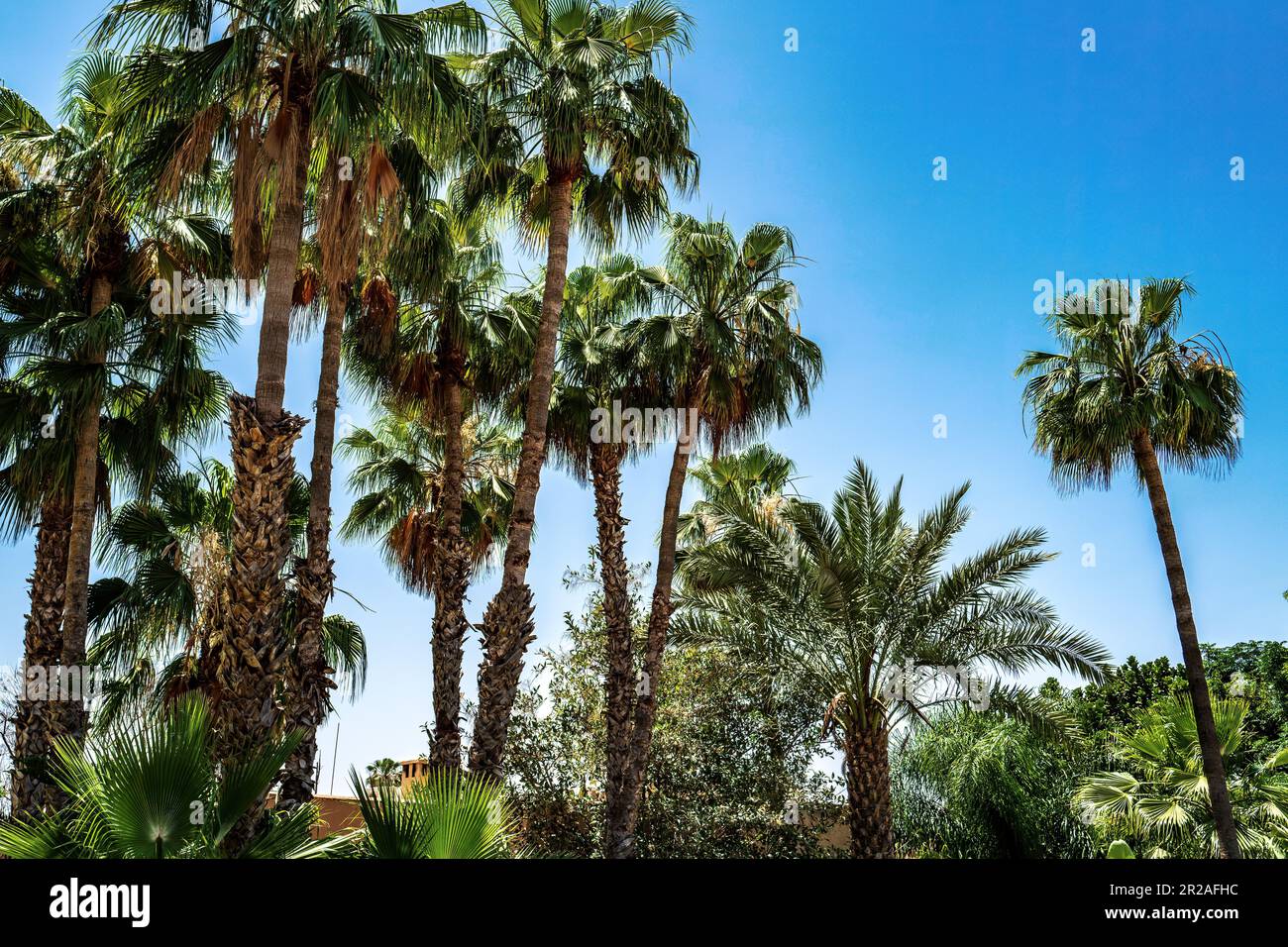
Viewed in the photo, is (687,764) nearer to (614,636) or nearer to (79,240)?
(614,636)

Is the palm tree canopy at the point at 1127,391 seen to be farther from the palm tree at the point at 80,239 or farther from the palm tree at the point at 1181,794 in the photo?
the palm tree at the point at 80,239

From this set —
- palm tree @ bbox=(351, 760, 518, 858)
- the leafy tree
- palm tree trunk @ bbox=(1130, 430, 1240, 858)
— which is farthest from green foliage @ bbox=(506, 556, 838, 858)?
palm tree @ bbox=(351, 760, 518, 858)

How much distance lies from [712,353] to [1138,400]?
7.61 meters

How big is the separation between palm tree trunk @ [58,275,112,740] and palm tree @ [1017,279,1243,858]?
16.0m

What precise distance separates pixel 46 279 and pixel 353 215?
21.4ft

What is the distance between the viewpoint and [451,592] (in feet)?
55.5

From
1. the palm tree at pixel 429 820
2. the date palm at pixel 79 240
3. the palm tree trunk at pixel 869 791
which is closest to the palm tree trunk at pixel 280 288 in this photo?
the date palm at pixel 79 240

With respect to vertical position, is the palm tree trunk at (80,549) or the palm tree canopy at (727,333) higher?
the palm tree canopy at (727,333)

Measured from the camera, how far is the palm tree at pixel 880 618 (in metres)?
16.1

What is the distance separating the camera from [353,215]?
423 inches

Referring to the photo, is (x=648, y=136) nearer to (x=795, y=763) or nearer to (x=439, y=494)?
(x=439, y=494)

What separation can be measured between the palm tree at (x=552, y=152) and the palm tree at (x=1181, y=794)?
1117 centimetres

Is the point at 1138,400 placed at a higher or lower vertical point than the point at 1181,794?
higher

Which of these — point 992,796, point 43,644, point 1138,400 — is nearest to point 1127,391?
point 1138,400
